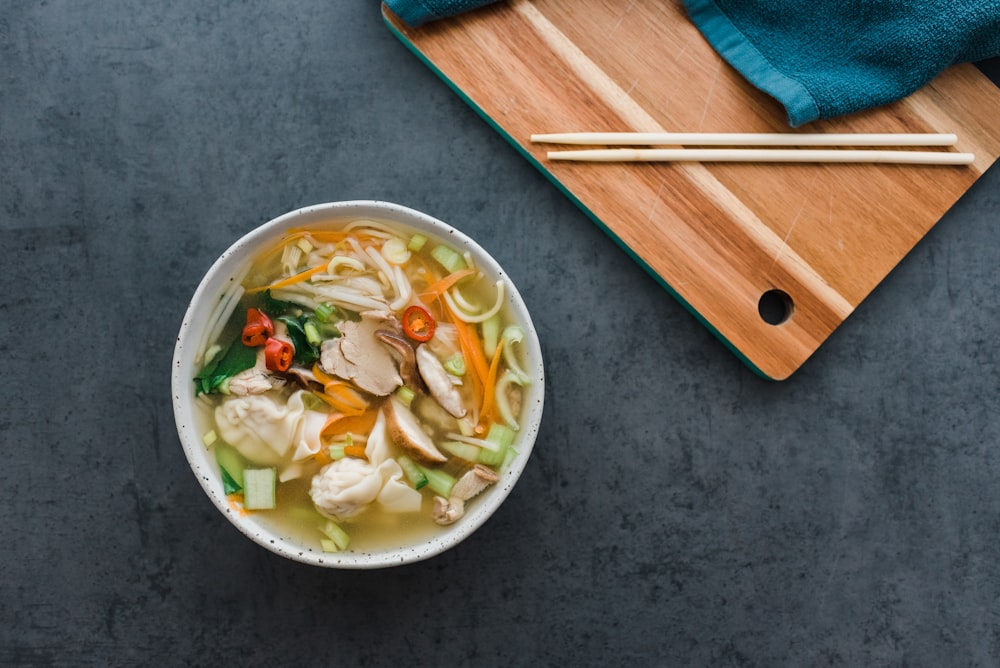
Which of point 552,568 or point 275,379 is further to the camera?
point 552,568

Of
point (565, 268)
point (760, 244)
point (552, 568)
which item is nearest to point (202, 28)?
point (565, 268)

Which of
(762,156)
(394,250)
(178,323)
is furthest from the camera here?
(178,323)

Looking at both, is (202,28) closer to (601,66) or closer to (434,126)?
(434,126)

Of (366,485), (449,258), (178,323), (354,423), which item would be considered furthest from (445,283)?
(178,323)

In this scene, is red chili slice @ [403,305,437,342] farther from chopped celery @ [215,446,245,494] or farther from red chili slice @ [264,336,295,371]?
chopped celery @ [215,446,245,494]

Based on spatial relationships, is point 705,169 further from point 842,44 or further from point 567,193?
point 842,44

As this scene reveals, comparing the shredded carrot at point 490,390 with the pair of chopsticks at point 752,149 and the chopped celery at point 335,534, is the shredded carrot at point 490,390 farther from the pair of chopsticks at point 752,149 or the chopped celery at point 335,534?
the pair of chopsticks at point 752,149
